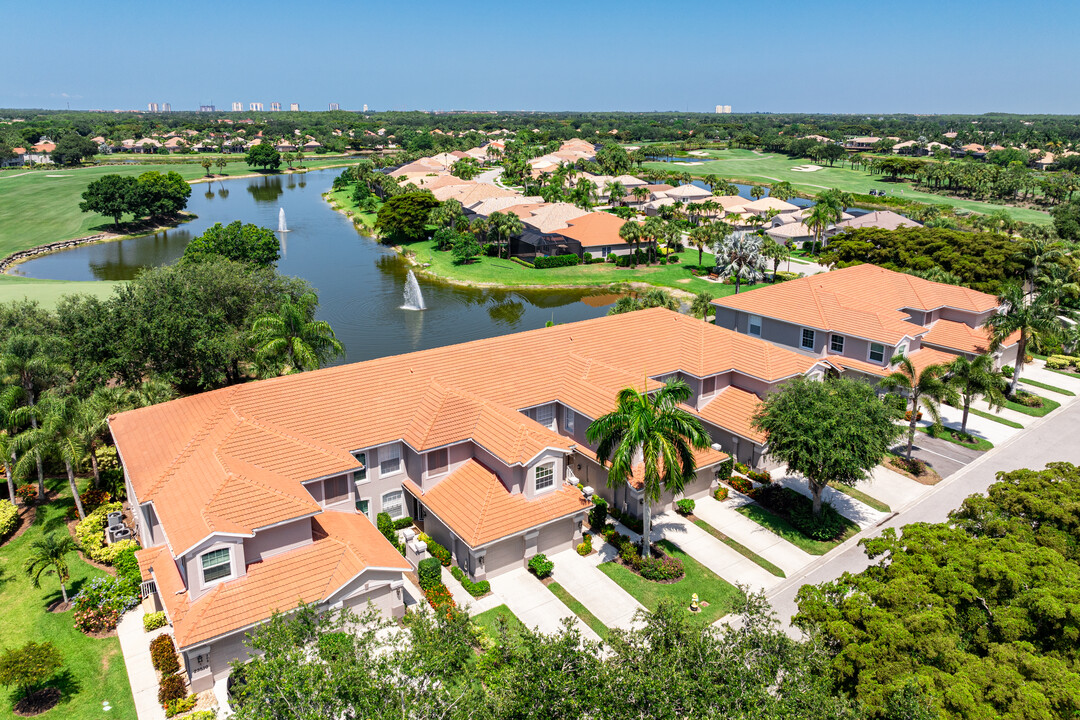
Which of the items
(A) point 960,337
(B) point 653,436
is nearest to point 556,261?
(A) point 960,337

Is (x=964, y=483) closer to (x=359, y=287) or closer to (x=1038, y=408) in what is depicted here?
(x=1038, y=408)

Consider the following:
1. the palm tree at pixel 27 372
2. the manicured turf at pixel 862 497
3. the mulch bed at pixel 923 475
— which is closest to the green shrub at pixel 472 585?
the manicured turf at pixel 862 497

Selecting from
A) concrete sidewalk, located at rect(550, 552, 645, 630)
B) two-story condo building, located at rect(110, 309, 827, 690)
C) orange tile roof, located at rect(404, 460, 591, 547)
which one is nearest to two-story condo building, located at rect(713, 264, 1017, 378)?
two-story condo building, located at rect(110, 309, 827, 690)

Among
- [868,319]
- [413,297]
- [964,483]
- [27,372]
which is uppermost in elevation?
[868,319]

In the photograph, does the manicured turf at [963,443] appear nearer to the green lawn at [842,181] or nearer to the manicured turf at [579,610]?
the manicured turf at [579,610]

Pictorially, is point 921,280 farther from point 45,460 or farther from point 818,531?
point 45,460

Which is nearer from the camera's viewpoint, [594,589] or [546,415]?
[594,589]

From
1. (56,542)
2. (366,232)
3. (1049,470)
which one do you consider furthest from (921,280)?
(366,232)
